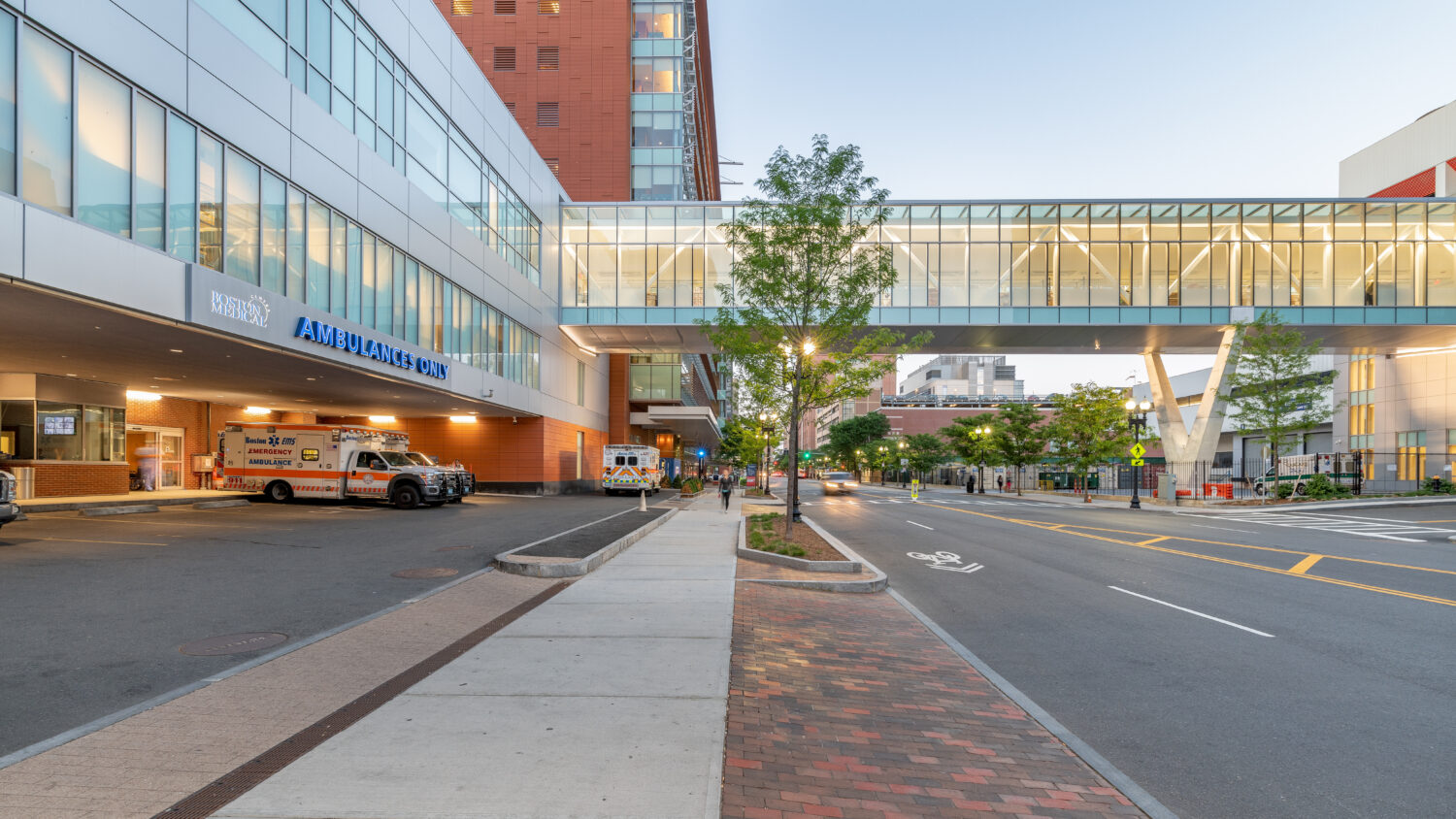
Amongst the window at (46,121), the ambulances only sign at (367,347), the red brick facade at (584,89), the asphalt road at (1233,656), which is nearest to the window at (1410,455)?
the asphalt road at (1233,656)

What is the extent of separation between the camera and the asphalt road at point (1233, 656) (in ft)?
15.2

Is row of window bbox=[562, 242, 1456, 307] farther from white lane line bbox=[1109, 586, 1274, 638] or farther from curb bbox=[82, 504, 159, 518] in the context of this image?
white lane line bbox=[1109, 586, 1274, 638]

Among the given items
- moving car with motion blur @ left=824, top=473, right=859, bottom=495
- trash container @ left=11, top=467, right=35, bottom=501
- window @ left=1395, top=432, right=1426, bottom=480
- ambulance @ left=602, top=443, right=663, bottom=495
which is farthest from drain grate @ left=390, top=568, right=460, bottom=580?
window @ left=1395, top=432, right=1426, bottom=480

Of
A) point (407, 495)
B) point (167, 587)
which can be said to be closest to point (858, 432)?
point (407, 495)

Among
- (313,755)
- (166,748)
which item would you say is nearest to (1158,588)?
(313,755)

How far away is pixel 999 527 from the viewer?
889 inches

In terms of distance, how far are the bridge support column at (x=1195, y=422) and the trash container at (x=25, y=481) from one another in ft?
159

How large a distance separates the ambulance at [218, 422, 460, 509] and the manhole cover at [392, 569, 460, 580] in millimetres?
14774

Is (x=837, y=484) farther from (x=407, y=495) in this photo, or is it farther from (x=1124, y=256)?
(x=407, y=495)

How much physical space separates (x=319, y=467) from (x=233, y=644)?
20915mm

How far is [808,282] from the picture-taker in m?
16.2

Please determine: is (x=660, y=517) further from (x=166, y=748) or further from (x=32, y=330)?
(x=166, y=748)

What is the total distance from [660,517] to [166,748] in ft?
57.7

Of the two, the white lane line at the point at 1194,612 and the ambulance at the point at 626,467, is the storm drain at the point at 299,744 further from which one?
Answer: the ambulance at the point at 626,467
